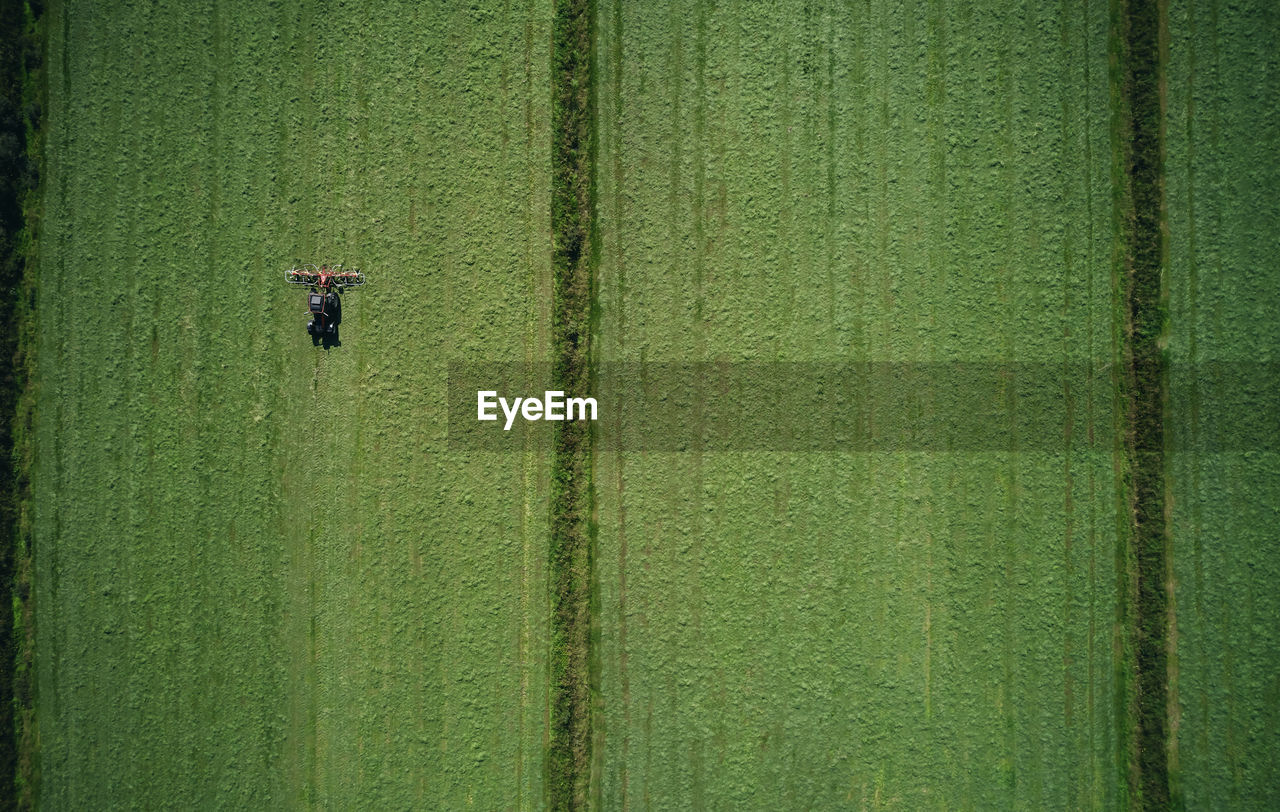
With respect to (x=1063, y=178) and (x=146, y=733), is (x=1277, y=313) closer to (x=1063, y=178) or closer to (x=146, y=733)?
(x=1063, y=178)

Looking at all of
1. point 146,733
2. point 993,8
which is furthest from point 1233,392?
point 146,733

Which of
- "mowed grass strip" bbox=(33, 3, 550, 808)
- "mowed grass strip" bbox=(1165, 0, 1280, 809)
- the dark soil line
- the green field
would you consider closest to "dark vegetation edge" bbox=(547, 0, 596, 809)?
the green field

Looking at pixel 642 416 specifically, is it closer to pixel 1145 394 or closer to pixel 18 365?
pixel 1145 394

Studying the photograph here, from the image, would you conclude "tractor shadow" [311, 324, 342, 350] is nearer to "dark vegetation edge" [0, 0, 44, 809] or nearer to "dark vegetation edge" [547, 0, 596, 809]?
"dark vegetation edge" [547, 0, 596, 809]

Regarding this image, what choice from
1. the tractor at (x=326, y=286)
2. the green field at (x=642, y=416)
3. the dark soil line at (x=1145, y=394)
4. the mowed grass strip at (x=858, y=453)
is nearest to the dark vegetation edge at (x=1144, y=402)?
the dark soil line at (x=1145, y=394)

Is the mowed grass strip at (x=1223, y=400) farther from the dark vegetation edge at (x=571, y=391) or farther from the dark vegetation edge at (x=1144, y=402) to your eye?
the dark vegetation edge at (x=571, y=391)

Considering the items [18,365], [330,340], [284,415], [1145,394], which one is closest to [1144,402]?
[1145,394]
